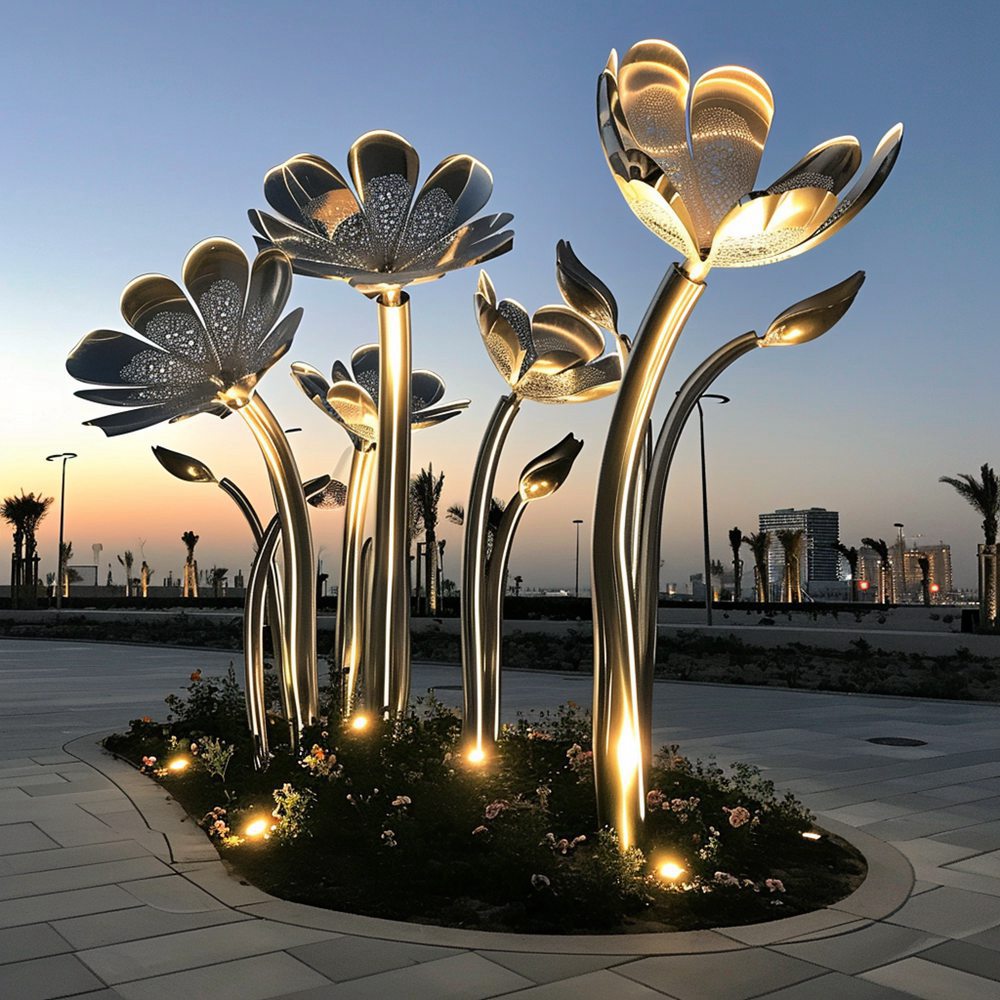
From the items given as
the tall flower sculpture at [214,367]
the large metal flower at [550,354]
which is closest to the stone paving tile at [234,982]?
the tall flower sculpture at [214,367]

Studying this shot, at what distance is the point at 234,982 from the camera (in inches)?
158

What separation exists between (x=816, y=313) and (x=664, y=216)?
1.12m

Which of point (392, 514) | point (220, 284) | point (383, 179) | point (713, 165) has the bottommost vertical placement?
point (392, 514)

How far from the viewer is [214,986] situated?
3975mm

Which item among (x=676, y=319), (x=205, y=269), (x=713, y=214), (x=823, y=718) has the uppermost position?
(x=205, y=269)

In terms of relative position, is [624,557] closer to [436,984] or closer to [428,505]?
[436,984]

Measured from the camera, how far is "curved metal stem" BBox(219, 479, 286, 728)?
761 cm

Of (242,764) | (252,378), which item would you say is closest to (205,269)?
(252,378)

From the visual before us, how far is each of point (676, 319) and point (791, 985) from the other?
10.4 feet

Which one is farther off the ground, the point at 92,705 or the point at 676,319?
the point at 676,319

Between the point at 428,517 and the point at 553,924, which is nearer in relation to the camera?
the point at 553,924

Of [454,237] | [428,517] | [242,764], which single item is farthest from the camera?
[428,517]

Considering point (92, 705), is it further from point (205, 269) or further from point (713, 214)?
point (713, 214)

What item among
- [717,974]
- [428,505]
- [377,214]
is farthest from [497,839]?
[428,505]
